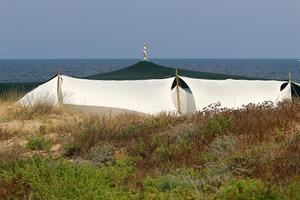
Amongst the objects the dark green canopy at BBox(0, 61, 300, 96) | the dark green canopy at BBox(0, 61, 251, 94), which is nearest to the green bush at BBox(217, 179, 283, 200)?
the dark green canopy at BBox(0, 61, 300, 96)

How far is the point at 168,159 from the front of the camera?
9086mm

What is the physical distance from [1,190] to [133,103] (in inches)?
475

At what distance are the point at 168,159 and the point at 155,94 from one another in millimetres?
9923

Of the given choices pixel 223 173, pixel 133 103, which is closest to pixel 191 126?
pixel 223 173

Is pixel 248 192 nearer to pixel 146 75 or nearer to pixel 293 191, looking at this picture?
pixel 293 191

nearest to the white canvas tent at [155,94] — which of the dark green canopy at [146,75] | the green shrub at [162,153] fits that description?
the dark green canopy at [146,75]

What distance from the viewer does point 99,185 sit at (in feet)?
21.8

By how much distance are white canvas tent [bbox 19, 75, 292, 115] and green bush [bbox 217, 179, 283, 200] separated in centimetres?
1196

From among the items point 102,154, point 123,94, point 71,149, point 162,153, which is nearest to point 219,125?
point 162,153

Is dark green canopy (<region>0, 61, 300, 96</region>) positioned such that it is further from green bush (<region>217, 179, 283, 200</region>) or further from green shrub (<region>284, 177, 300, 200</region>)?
green shrub (<region>284, 177, 300, 200</region>)

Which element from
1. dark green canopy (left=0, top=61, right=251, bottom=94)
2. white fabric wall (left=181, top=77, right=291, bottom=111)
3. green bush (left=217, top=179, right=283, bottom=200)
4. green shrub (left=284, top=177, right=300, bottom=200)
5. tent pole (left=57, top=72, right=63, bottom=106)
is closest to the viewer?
green shrub (left=284, top=177, right=300, bottom=200)

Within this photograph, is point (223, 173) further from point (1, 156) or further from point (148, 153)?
point (1, 156)

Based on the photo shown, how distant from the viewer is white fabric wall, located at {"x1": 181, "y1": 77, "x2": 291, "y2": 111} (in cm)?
1919

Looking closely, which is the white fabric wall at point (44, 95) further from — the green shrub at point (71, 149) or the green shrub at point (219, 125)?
the green shrub at point (219, 125)
